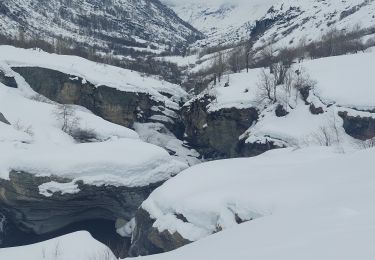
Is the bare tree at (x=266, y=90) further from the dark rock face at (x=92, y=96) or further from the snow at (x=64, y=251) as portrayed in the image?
the snow at (x=64, y=251)

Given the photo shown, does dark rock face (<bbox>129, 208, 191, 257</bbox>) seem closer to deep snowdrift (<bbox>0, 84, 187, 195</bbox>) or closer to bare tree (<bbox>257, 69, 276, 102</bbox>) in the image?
deep snowdrift (<bbox>0, 84, 187, 195</bbox>)

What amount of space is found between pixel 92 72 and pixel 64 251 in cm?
4717

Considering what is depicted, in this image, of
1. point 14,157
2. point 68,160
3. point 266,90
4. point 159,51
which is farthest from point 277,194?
point 159,51

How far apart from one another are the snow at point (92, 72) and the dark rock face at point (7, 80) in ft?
12.1

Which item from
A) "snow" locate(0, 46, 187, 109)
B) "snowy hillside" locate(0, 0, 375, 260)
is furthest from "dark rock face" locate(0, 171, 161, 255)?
"snow" locate(0, 46, 187, 109)

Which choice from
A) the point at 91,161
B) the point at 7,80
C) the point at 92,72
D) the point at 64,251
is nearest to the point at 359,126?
the point at 91,161

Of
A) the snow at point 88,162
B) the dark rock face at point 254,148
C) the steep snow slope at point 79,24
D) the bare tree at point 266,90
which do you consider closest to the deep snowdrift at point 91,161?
the snow at point 88,162

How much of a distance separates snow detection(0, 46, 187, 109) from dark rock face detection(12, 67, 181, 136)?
77cm

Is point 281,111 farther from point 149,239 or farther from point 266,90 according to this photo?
point 149,239

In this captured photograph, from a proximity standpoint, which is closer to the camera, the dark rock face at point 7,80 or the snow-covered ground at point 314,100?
the snow-covered ground at point 314,100

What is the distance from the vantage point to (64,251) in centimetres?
2059

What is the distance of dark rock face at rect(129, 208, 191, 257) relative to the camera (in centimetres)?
2038

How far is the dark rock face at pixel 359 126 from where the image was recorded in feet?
142

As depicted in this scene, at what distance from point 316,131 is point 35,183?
28.2 metres
